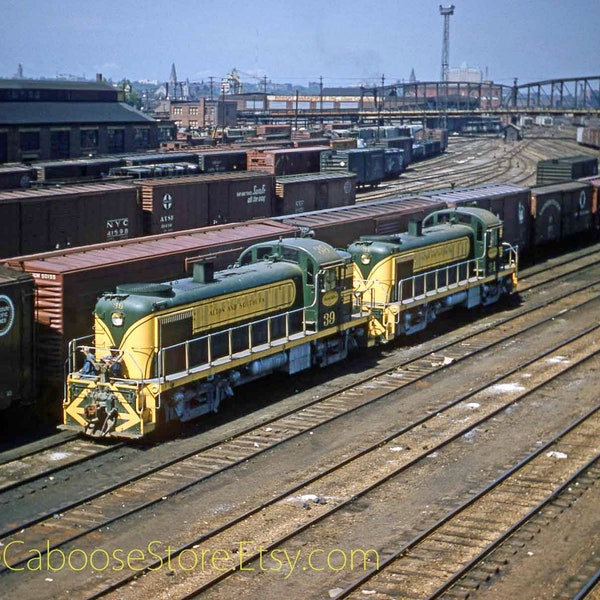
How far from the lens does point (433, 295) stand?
86.4ft

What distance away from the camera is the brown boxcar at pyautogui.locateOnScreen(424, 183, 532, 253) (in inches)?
1315

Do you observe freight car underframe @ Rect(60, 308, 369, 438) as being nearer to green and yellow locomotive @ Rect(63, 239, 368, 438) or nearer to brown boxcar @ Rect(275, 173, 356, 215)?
green and yellow locomotive @ Rect(63, 239, 368, 438)

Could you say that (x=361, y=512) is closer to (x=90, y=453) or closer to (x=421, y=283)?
(x=90, y=453)

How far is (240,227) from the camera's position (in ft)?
81.5

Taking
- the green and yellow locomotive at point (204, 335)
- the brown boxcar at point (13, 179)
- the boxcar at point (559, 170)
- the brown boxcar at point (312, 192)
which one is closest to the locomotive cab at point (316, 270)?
the green and yellow locomotive at point (204, 335)

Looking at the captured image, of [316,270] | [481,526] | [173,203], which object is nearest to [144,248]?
[316,270]

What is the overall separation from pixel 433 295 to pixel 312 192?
14.9 meters

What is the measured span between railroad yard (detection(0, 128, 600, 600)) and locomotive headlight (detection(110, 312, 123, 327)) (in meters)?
2.25

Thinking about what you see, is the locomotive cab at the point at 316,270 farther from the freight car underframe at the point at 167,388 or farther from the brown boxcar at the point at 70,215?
the brown boxcar at the point at 70,215

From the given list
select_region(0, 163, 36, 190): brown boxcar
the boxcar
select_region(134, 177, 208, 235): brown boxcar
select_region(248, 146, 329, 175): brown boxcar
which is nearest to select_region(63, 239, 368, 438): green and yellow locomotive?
select_region(134, 177, 208, 235): brown boxcar

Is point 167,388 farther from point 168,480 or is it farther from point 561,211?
point 561,211

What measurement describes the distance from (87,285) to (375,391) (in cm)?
697

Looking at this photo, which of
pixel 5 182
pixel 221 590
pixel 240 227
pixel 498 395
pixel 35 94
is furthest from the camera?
pixel 35 94

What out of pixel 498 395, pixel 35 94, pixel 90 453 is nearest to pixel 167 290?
pixel 90 453
